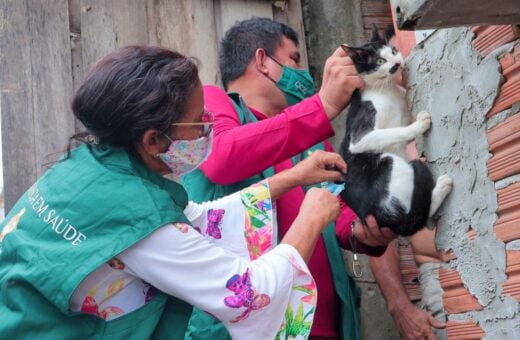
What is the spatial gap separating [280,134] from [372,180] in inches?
13.0

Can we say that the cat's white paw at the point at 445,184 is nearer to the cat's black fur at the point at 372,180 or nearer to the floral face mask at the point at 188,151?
the cat's black fur at the point at 372,180

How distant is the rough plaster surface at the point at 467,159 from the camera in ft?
6.35

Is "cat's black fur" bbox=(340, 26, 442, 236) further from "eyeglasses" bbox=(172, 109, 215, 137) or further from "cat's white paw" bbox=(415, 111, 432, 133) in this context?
"eyeglasses" bbox=(172, 109, 215, 137)

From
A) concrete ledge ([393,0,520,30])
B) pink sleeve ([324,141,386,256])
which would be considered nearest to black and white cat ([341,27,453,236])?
pink sleeve ([324,141,386,256])

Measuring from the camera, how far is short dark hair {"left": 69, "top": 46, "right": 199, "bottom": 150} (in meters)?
1.78


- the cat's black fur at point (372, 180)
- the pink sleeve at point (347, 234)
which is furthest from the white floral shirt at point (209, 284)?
the pink sleeve at point (347, 234)

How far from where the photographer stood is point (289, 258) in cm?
185

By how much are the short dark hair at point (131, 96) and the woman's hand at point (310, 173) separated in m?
0.53

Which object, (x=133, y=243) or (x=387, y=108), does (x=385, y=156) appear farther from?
(x=133, y=243)

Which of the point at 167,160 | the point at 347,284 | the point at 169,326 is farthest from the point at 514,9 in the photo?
the point at 347,284

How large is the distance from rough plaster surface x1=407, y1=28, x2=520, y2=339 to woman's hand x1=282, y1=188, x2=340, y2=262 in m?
0.37

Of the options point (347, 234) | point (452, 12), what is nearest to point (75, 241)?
point (452, 12)

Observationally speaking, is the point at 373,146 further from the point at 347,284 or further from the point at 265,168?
the point at 347,284

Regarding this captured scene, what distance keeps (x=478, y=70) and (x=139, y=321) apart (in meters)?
1.13
